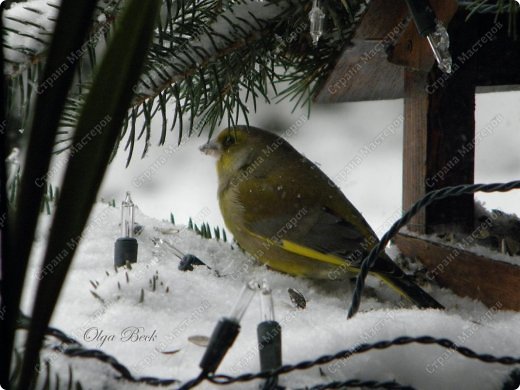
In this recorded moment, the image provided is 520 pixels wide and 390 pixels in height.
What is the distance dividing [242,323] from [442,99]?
33.1 inches

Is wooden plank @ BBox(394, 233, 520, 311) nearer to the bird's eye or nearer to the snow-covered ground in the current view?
the snow-covered ground

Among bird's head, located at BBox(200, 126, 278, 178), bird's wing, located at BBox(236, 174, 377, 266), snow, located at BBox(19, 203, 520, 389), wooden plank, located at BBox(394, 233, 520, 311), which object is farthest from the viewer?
bird's head, located at BBox(200, 126, 278, 178)

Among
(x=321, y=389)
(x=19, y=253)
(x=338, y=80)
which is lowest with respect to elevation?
(x=321, y=389)

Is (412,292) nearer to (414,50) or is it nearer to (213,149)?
(414,50)

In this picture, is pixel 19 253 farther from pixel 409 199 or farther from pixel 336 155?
pixel 336 155

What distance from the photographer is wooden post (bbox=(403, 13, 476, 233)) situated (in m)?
1.63

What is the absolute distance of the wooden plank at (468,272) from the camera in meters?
1.42

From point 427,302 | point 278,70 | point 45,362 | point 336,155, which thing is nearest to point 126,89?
point 45,362

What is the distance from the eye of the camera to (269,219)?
1.85 m

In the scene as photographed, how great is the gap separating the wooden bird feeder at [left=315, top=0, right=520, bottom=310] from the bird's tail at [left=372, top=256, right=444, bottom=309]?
11cm

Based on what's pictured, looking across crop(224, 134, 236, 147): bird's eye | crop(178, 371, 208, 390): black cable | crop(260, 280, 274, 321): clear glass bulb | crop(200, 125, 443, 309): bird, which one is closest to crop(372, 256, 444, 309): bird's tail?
crop(200, 125, 443, 309): bird

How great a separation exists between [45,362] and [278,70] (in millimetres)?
2243

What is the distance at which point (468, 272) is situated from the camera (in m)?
1.55

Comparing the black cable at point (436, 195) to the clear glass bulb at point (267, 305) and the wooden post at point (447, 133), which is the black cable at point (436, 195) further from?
the wooden post at point (447, 133)
